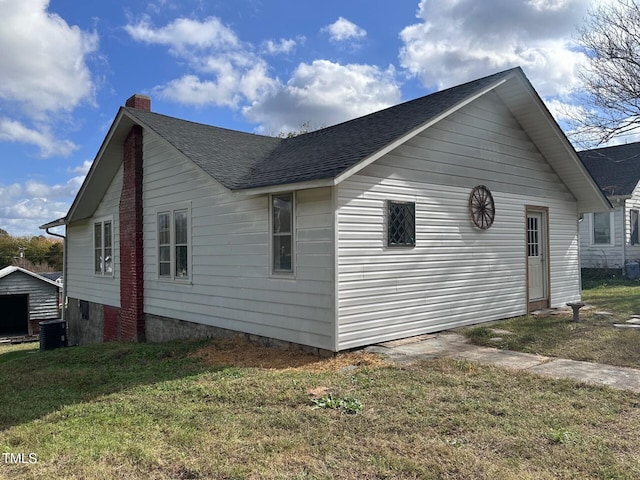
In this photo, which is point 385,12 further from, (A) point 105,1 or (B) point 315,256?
(B) point 315,256

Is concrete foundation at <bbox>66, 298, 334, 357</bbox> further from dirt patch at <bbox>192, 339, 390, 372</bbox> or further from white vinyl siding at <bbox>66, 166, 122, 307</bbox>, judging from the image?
white vinyl siding at <bbox>66, 166, 122, 307</bbox>

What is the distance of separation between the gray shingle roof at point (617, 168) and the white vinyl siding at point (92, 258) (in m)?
15.6

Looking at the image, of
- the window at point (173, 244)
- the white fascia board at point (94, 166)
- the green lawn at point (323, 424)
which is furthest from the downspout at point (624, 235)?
the white fascia board at point (94, 166)

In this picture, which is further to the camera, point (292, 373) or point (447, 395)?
point (292, 373)

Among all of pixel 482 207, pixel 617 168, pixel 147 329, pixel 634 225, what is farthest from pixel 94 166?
pixel 617 168

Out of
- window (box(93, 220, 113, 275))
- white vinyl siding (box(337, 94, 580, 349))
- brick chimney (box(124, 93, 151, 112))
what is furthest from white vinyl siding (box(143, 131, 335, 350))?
window (box(93, 220, 113, 275))

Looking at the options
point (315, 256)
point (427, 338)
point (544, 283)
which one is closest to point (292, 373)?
point (315, 256)

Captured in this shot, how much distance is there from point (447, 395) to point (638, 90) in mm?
13852

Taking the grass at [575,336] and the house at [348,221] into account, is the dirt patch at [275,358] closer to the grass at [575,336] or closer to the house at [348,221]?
the house at [348,221]

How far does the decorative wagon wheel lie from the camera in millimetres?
9047

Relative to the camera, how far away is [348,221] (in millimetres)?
6867

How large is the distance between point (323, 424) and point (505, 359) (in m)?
3.26

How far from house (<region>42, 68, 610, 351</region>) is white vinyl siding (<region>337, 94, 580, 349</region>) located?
0.03m

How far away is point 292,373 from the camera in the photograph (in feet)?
20.0
